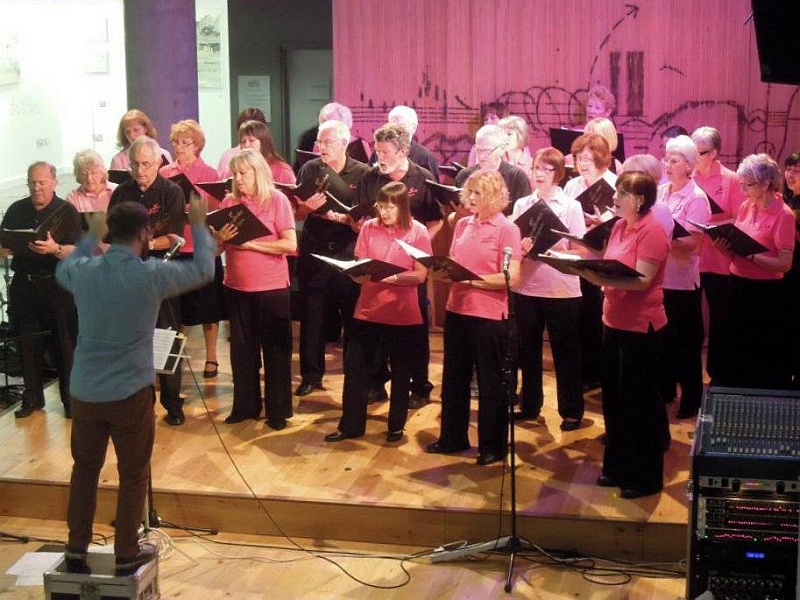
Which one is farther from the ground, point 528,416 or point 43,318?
point 43,318

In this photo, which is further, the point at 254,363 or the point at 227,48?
the point at 227,48

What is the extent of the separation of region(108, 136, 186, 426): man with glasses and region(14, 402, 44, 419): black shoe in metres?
0.75

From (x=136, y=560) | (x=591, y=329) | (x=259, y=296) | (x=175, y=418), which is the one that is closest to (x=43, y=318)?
(x=175, y=418)

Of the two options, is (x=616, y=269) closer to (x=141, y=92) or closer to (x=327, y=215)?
(x=327, y=215)

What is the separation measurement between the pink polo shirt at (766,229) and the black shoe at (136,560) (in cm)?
329

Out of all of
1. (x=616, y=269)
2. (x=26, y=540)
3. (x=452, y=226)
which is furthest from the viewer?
(x=452, y=226)

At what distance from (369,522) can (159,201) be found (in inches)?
82.2

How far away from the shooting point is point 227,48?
10750 millimetres

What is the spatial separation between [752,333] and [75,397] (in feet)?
11.6

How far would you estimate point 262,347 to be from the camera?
20.7ft

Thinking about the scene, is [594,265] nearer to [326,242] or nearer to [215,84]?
[326,242]

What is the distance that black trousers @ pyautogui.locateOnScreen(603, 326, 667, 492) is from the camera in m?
5.30

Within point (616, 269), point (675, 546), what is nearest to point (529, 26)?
point (616, 269)

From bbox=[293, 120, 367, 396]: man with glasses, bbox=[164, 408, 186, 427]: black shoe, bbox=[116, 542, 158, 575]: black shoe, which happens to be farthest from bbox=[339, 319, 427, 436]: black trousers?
bbox=[116, 542, 158, 575]: black shoe
